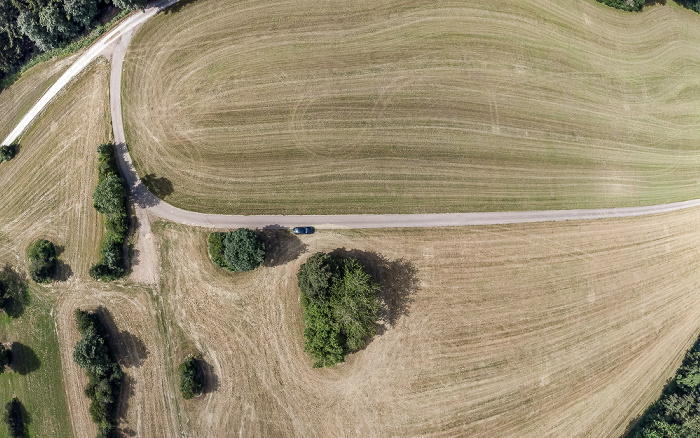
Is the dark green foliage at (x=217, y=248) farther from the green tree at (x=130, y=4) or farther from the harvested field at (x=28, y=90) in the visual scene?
the harvested field at (x=28, y=90)

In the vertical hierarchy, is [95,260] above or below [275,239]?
above

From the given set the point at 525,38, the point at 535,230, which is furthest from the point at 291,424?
the point at 525,38

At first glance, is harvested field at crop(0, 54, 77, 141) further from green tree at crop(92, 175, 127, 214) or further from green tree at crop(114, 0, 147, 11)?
green tree at crop(92, 175, 127, 214)

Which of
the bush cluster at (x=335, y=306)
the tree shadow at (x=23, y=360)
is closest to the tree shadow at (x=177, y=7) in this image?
the bush cluster at (x=335, y=306)

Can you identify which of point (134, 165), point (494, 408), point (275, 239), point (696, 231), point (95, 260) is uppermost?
point (134, 165)

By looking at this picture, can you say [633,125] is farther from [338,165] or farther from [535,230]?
[338,165]

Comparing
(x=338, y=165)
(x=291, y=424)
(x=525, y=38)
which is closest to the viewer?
(x=291, y=424)

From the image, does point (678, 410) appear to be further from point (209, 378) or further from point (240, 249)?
point (209, 378)
